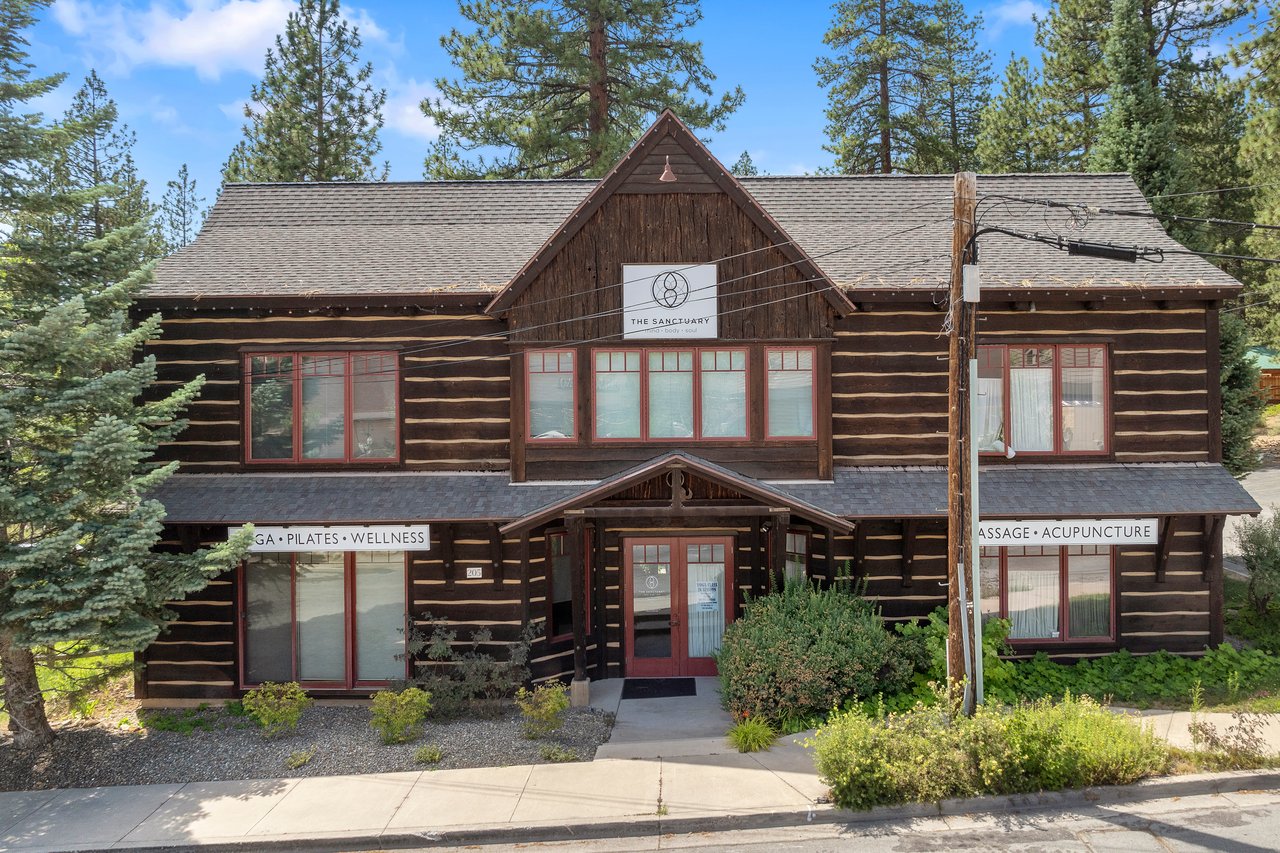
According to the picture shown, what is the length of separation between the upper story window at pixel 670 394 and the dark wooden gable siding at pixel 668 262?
515mm

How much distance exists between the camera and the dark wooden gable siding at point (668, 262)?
1398 cm

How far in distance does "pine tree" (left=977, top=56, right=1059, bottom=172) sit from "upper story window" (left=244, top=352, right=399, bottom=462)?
27.4m

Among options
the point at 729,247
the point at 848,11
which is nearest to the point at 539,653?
the point at 729,247

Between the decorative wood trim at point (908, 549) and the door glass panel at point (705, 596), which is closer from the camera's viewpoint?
the decorative wood trim at point (908, 549)

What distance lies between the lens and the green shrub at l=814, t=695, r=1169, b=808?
9.62 meters

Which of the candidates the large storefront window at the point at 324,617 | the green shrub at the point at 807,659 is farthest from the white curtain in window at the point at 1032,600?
the large storefront window at the point at 324,617

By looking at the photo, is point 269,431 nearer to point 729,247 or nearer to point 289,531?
point 289,531

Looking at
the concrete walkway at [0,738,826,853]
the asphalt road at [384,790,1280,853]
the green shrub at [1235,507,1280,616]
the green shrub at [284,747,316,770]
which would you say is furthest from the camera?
the green shrub at [1235,507,1280,616]

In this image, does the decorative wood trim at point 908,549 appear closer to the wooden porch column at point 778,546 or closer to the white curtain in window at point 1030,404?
the wooden porch column at point 778,546

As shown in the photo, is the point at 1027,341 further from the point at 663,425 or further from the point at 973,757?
the point at 973,757

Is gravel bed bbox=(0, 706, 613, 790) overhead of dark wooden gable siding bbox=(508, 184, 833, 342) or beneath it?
beneath

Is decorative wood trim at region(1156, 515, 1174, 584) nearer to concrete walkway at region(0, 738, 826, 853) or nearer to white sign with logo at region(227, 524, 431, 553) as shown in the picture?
concrete walkway at region(0, 738, 826, 853)

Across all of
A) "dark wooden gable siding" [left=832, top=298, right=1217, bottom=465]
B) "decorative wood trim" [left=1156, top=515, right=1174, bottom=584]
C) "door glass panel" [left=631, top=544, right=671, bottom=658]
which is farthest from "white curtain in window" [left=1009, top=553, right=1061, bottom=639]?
"door glass panel" [left=631, top=544, right=671, bottom=658]

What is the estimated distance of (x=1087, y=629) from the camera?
14.4 m
